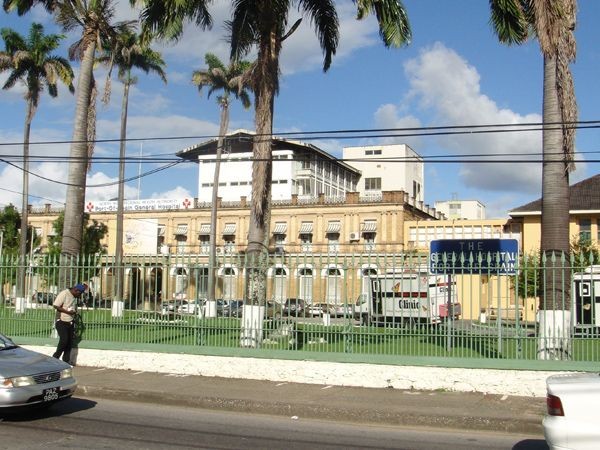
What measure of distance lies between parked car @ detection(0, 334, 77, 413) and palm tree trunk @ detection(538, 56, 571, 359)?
7608mm

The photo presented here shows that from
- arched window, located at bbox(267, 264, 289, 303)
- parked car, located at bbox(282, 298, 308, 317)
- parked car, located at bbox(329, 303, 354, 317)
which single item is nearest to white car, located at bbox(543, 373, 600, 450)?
parked car, located at bbox(329, 303, 354, 317)

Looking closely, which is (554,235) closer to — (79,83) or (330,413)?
(330,413)

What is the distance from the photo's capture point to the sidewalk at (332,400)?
954cm

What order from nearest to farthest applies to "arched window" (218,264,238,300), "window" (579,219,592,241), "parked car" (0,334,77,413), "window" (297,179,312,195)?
"parked car" (0,334,77,413) → "arched window" (218,264,238,300) → "window" (579,219,592,241) → "window" (297,179,312,195)

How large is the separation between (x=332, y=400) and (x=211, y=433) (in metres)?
2.52

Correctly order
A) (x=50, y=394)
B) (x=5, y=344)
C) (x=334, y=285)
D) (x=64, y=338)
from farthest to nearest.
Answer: (x=64, y=338), (x=334, y=285), (x=5, y=344), (x=50, y=394)

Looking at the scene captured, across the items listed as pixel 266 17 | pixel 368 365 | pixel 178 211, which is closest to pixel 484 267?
pixel 368 365

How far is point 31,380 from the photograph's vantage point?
30.1 ft

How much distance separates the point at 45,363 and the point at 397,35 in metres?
10.2

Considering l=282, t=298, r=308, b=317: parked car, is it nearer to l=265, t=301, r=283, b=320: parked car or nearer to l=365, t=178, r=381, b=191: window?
l=265, t=301, r=283, b=320: parked car

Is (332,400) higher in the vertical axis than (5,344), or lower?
lower

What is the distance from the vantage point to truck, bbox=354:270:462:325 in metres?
11.8

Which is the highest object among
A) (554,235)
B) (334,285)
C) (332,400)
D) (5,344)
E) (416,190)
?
(416,190)

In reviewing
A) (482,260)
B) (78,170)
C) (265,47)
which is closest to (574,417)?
(482,260)
